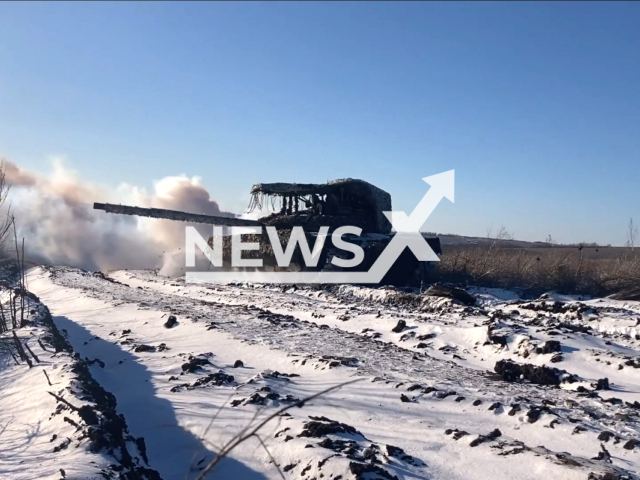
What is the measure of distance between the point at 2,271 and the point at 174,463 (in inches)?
793

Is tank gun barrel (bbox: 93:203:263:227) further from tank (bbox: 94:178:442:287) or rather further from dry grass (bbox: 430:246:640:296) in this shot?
dry grass (bbox: 430:246:640:296)

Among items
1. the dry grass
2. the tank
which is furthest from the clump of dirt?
the tank

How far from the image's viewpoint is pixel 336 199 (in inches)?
748

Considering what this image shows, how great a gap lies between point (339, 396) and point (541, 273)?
11425mm

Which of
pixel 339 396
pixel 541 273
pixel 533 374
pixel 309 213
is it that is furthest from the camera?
pixel 309 213

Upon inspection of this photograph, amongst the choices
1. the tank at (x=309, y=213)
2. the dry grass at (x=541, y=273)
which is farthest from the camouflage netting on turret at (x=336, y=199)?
the dry grass at (x=541, y=273)

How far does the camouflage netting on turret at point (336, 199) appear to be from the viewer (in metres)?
18.9

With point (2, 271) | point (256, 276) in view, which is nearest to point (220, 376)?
point (256, 276)

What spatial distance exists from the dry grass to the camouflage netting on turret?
9.97ft

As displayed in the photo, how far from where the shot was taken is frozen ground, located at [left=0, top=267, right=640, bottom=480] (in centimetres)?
383

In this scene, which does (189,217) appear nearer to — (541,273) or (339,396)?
(541,273)

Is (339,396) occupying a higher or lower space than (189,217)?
lower

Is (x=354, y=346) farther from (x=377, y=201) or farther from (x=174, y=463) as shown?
(x=377, y=201)

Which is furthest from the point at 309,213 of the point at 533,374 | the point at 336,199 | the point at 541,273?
the point at 533,374
